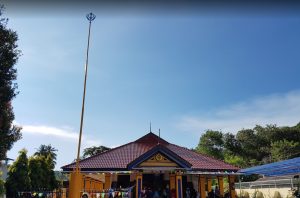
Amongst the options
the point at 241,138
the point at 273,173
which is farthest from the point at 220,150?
the point at 273,173

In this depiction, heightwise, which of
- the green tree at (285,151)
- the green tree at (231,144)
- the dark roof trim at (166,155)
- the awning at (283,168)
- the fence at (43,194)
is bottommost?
the fence at (43,194)

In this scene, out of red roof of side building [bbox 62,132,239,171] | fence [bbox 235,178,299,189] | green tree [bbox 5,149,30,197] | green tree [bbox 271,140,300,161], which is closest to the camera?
red roof of side building [bbox 62,132,239,171]

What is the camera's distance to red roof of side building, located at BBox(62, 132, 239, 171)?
21969mm

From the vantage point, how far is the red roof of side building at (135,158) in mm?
21969

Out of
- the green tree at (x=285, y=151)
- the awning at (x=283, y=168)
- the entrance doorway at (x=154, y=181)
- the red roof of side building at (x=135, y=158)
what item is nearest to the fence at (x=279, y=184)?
the awning at (x=283, y=168)

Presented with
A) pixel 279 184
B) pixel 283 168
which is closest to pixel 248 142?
pixel 279 184

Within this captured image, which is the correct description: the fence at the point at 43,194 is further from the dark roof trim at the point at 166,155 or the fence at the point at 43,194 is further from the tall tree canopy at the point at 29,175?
the dark roof trim at the point at 166,155

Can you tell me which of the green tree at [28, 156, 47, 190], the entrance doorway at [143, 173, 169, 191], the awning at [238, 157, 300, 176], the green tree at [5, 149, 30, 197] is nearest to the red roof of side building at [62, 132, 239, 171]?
the entrance doorway at [143, 173, 169, 191]

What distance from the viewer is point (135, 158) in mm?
22562

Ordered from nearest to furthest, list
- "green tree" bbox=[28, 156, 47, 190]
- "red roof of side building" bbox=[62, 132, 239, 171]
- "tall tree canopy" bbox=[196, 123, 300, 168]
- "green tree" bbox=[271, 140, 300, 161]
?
1. "red roof of side building" bbox=[62, 132, 239, 171]
2. "green tree" bbox=[28, 156, 47, 190]
3. "green tree" bbox=[271, 140, 300, 161]
4. "tall tree canopy" bbox=[196, 123, 300, 168]

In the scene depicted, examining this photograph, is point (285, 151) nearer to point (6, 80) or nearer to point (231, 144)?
point (231, 144)

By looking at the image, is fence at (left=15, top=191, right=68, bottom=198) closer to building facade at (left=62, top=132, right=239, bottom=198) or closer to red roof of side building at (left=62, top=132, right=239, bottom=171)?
building facade at (left=62, top=132, right=239, bottom=198)

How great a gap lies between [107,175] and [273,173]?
14.6 meters

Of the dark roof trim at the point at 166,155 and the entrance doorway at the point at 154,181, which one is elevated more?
the dark roof trim at the point at 166,155
